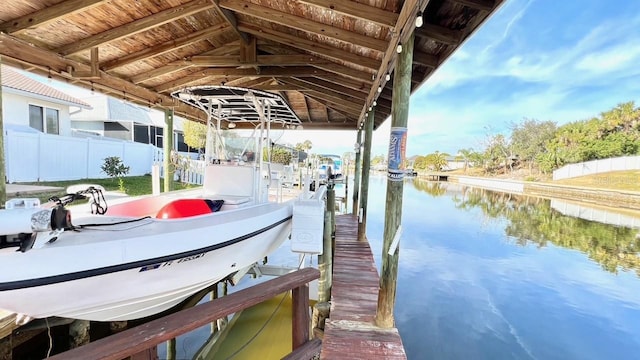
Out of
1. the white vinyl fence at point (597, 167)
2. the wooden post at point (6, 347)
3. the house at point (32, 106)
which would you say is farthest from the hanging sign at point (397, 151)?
the white vinyl fence at point (597, 167)

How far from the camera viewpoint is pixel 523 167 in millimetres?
36000

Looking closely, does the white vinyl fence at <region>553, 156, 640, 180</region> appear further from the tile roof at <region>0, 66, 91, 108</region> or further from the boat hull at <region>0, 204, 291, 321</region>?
the tile roof at <region>0, 66, 91, 108</region>

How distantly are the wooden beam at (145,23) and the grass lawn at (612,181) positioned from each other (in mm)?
27177

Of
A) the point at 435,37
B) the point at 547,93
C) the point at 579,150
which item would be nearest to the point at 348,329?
the point at 435,37

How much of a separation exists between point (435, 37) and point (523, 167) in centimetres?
4162

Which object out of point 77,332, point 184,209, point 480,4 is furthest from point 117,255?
point 480,4

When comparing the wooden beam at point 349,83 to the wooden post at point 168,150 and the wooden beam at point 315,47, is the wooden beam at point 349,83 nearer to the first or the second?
the wooden beam at point 315,47

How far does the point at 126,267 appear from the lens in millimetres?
1736

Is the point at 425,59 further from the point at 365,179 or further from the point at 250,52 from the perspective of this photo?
the point at 365,179

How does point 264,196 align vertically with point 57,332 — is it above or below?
above

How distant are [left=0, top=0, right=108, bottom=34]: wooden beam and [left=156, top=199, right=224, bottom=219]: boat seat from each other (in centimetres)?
208

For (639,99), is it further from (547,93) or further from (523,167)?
(547,93)

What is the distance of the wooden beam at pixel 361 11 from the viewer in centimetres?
242

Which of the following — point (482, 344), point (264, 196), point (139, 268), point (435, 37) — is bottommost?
point (482, 344)
